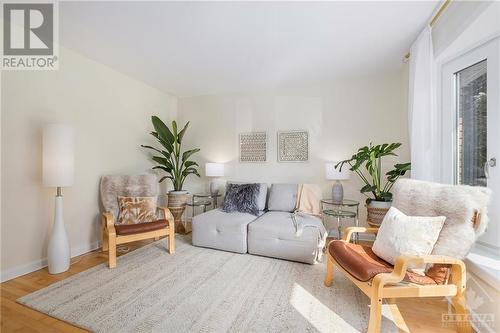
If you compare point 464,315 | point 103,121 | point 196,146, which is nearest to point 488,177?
point 464,315

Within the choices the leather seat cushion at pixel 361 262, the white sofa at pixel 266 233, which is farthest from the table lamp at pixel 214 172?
the leather seat cushion at pixel 361 262

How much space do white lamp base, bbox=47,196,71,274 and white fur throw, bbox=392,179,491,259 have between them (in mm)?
3356

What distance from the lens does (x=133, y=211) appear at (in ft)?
9.12

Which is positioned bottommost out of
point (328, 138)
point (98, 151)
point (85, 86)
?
point (98, 151)

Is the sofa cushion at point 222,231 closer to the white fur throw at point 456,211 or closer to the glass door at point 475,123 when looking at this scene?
the white fur throw at point 456,211

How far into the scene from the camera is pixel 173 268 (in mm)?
2322

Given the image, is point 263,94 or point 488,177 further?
point 263,94

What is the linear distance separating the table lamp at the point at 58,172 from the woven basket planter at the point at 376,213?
3446 millimetres

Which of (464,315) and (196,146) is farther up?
(196,146)

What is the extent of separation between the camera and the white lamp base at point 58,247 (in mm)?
2207

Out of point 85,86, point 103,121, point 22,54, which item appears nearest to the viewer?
point 22,54

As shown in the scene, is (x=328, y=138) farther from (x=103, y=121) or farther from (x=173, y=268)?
(x=103, y=121)

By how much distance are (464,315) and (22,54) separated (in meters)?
4.44

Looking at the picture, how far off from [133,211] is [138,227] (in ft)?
1.30
